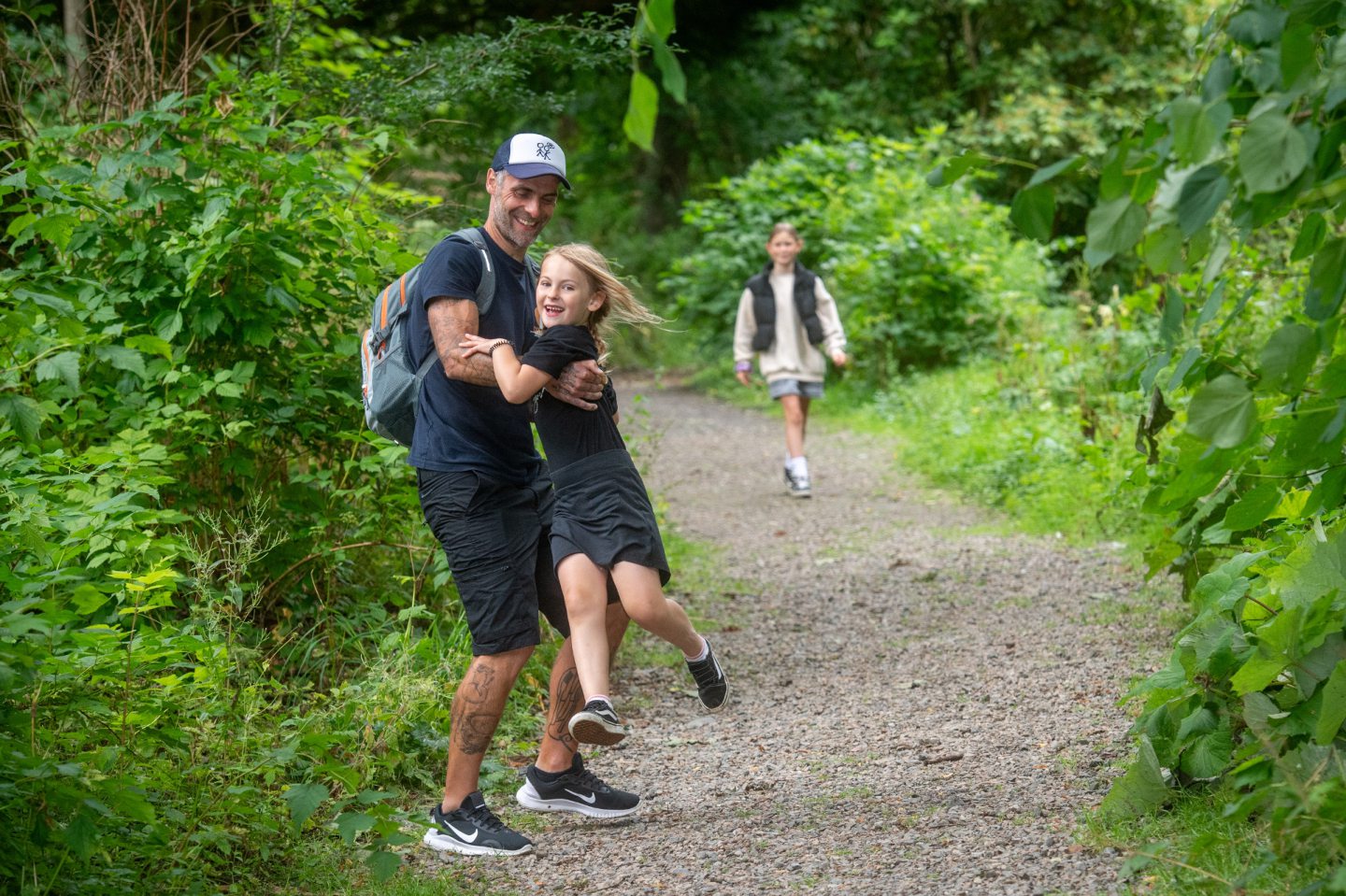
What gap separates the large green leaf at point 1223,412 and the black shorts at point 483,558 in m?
2.20

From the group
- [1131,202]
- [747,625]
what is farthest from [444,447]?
[747,625]

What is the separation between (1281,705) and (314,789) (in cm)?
237

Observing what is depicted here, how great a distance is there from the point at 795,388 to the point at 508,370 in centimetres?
653

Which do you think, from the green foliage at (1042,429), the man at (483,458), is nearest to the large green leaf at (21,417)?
the man at (483,458)

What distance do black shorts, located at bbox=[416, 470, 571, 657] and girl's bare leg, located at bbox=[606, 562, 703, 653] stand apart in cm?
24

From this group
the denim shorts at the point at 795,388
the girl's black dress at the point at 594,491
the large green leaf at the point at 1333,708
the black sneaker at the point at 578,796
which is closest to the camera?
the large green leaf at the point at 1333,708

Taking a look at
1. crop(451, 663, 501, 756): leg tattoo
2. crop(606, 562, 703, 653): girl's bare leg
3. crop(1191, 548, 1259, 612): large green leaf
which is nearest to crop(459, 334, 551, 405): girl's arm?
crop(606, 562, 703, 653): girl's bare leg

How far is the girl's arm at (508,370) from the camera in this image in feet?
12.6

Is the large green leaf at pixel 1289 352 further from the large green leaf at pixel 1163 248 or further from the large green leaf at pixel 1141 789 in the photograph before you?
the large green leaf at pixel 1141 789

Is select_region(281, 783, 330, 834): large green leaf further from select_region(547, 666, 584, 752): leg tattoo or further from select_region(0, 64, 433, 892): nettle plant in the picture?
select_region(547, 666, 584, 752): leg tattoo

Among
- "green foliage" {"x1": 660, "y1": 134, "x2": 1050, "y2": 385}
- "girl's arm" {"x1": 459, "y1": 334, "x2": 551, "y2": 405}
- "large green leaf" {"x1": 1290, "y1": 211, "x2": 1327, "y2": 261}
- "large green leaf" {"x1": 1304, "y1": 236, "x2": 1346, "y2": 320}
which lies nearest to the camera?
"large green leaf" {"x1": 1304, "y1": 236, "x2": 1346, "y2": 320}

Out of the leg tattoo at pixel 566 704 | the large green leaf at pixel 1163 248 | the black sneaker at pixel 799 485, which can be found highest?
the large green leaf at pixel 1163 248

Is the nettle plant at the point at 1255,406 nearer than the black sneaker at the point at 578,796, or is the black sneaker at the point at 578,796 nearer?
the nettle plant at the point at 1255,406

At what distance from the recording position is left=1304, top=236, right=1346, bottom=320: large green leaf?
7.73 ft
